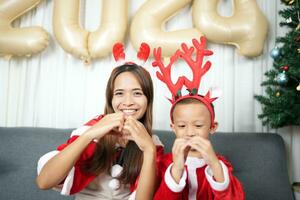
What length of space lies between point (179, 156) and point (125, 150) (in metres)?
0.29

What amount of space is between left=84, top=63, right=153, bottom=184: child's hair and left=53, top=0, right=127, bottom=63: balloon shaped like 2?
2.24 ft

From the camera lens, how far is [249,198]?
4.82 feet

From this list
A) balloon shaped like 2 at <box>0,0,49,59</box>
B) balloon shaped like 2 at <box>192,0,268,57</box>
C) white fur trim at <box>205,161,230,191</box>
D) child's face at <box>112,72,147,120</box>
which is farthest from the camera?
balloon shaped like 2 at <box>0,0,49,59</box>

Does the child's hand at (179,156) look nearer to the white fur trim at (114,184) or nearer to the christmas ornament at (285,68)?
the white fur trim at (114,184)

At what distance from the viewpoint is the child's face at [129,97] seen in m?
1.12

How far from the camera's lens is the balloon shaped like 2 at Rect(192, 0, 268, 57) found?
1.74 metres

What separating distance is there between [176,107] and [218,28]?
881 millimetres

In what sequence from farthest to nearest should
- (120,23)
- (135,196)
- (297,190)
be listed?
1. (120,23)
2. (297,190)
3. (135,196)

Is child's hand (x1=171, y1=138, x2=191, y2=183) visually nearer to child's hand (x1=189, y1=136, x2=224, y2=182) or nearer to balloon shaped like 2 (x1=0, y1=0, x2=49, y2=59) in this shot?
child's hand (x1=189, y1=136, x2=224, y2=182)

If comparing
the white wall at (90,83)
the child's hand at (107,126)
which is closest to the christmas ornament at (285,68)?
the white wall at (90,83)

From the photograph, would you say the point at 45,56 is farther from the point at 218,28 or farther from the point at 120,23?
the point at 218,28

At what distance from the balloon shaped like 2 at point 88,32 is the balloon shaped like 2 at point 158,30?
10 centimetres

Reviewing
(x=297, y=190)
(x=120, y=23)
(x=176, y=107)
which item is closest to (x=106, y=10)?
(x=120, y=23)

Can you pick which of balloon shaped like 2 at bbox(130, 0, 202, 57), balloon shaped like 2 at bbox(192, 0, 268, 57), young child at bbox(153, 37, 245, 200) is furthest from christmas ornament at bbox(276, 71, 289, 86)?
young child at bbox(153, 37, 245, 200)
